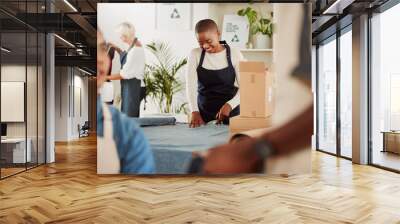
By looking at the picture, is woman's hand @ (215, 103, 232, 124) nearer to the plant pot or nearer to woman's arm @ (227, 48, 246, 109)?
woman's arm @ (227, 48, 246, 109)

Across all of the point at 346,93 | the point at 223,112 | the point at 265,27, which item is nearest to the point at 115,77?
the point at 223,112

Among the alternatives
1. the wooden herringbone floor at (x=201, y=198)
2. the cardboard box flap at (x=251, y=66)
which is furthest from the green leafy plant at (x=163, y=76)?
the wooden herringbone floor at (x=201, y=198)

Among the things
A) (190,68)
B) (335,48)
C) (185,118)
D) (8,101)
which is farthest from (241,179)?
(335,48)

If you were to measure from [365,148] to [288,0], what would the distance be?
11.5ft

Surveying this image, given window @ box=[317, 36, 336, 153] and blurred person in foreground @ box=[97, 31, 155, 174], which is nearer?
blurred person in foreground @ box=[97, 31, 155, 174]

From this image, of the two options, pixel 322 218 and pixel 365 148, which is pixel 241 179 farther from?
pixel 365 148

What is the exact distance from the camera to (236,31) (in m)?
6.46

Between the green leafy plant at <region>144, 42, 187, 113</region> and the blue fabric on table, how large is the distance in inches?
14.5

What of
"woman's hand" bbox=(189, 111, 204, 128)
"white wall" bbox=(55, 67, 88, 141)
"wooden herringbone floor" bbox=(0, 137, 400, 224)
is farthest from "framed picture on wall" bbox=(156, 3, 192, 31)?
"white wall" bbox=(55, 67, 88, 141)

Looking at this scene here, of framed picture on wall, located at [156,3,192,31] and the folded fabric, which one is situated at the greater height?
framed picture on wall, located at [156,3,192,31]

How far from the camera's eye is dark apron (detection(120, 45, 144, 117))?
6383 millimetres

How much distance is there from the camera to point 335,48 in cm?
971

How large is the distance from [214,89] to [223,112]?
0.41 meters

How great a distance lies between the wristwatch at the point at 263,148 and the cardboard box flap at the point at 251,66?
1131 millimetres
